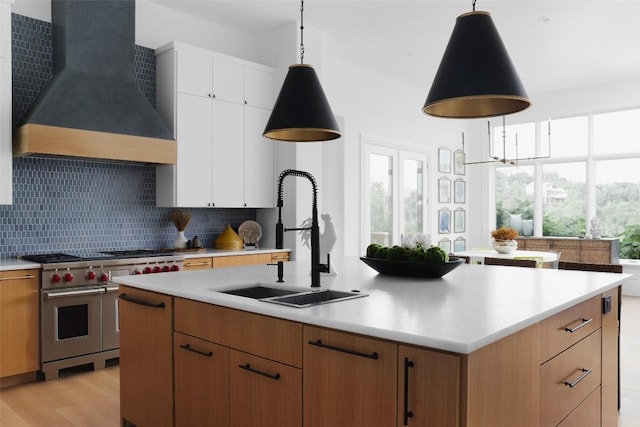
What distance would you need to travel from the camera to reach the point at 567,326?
2053 millimetres

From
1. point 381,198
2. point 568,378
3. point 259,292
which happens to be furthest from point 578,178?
point 259,292

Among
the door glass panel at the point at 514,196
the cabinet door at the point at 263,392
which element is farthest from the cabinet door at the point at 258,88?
the door glass panel at the point at 514,196

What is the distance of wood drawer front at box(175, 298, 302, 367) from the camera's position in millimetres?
1745

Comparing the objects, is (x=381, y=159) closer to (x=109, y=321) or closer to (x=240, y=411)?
(x=109, y=321)

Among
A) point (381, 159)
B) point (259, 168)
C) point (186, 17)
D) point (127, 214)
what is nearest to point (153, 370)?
point (127, 214)

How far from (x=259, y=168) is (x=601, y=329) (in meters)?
3.64

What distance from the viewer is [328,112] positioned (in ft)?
8.47

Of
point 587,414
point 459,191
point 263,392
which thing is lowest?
point 587,414

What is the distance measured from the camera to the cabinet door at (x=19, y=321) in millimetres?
3467

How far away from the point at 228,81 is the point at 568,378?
4002 mm

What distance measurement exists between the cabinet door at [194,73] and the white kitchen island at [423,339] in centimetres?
251

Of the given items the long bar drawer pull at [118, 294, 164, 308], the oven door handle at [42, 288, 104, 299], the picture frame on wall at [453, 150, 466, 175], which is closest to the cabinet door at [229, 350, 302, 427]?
the long bar drawer pull at [118, 294, 164, 308]

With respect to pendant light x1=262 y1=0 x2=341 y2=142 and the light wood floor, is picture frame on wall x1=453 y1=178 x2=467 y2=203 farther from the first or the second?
pendant light x1=262 y1=0 x2=341 y2=142

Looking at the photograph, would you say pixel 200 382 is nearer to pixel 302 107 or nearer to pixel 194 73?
pixel 302 107
